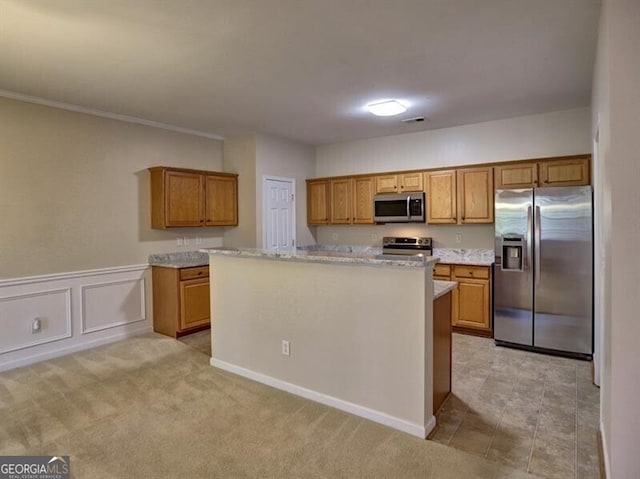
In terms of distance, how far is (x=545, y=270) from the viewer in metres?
3.97

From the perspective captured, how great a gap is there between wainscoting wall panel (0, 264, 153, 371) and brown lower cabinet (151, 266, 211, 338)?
17 cm

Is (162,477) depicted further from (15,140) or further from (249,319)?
(15,140)

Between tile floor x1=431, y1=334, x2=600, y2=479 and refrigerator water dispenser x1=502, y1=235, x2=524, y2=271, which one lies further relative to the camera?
refrigerator water dispenser x1=502, y1=235, x2=524, y2=271

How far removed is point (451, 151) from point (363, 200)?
1.42 metres

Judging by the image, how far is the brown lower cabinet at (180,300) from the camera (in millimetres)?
4562

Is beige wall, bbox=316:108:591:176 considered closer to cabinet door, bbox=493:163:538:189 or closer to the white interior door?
cabinet door, bbox=493:163:538:189

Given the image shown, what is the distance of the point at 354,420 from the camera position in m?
2.66

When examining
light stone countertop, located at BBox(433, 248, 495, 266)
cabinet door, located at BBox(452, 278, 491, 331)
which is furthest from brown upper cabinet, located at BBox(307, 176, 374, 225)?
cabinet door, located at BBox(452, 278, 491, 331)

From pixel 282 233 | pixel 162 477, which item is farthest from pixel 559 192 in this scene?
pixel 162 477

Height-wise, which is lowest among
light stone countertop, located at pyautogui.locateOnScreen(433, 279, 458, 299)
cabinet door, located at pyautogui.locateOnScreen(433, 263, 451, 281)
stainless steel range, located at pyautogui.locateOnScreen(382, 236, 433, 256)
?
cabinet door, located at pyautogui.locateOnScreen(433, 263, 451, 281)

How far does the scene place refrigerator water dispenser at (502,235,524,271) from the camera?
4.10 metres

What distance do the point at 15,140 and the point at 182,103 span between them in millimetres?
1607

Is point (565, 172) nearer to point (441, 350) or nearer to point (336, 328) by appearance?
point (441, 350)

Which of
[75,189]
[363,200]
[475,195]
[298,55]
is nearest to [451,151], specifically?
[475,195]
